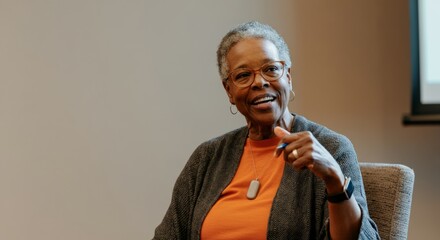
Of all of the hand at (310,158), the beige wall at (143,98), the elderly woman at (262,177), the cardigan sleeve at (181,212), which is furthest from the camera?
the beige wall at (143,98)

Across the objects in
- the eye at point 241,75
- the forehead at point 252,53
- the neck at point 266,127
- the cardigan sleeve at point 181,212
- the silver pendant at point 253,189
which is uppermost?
the forehead at point 252,53

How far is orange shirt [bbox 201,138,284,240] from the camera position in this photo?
4.69 ft

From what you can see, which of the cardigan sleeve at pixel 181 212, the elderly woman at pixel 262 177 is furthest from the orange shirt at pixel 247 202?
the cardigan sleeve at pixel 181 212

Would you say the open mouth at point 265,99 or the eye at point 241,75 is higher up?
the eye at point 241,75

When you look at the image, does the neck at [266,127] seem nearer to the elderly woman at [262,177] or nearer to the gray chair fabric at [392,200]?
the elderly woman at [262,177]

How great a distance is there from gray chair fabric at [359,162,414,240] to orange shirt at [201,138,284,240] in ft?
0.78

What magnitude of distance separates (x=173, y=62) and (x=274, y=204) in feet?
3.18

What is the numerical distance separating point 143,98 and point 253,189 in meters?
0.83

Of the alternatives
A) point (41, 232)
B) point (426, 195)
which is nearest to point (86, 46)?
point (41, 232)

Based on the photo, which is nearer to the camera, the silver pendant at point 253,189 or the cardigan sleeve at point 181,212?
the silver pendant at point 253,189

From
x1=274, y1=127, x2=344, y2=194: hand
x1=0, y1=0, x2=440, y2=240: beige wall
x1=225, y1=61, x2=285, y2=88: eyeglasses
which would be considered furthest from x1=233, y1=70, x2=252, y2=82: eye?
x1=0, y1=0, x2=440, y2=240: beige wall

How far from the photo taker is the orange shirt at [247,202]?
1430 mm

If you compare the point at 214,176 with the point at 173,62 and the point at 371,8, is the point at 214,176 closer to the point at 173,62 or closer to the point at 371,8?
the point at 173,62

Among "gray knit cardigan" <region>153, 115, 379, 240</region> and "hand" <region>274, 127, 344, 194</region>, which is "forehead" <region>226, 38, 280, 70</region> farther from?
"hand" <region>274, 127, 344, 194</region>
